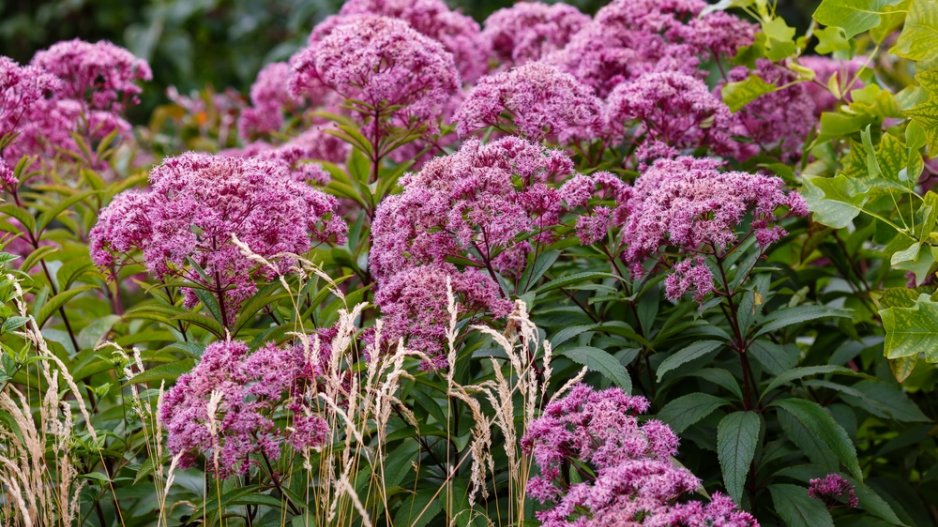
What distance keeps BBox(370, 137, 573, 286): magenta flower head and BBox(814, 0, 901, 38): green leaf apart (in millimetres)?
1045

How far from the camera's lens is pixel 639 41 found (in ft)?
13.4

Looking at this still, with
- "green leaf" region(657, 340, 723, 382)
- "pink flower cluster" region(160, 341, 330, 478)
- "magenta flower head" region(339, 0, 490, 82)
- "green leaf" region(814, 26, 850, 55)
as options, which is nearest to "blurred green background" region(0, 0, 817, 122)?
"magenta flower head" region(339, 0, 490, 82)

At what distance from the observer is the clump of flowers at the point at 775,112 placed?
3.98m

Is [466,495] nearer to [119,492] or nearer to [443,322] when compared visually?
[443,322]

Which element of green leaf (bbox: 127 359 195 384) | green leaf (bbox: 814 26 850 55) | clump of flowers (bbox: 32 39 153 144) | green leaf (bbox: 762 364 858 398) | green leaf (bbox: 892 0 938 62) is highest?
clump of flowers (bbox: 32 39 153 144)

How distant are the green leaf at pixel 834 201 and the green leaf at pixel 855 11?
0.56 meters

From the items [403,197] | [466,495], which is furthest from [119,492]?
[403,197]

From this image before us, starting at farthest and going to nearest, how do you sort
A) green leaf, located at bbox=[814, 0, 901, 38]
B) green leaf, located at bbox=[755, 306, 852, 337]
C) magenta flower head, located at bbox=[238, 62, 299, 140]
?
magenta flower head, located at bbox=[238, 62, 299, 140] < green leaf, located at bbox=[814, 0, 901, 38] < green leaf, located at bbox=[755, 306, 852, 337]

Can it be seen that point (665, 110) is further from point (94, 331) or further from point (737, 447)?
point (94, 331)

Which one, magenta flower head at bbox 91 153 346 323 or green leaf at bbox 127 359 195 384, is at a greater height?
magenta flower head at bbox 91 153 346 323

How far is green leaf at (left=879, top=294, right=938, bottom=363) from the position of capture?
2600 millimetres

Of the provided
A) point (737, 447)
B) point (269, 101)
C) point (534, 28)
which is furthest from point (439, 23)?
point (737, 447)

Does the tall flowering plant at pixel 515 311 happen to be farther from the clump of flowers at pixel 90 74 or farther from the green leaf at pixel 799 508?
the clump of flowers at pixel 90 74

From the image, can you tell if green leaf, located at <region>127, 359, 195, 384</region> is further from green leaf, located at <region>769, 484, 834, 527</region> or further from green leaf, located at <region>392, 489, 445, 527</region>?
green leaf, located at <region>769, 484, 834, 527</region>
